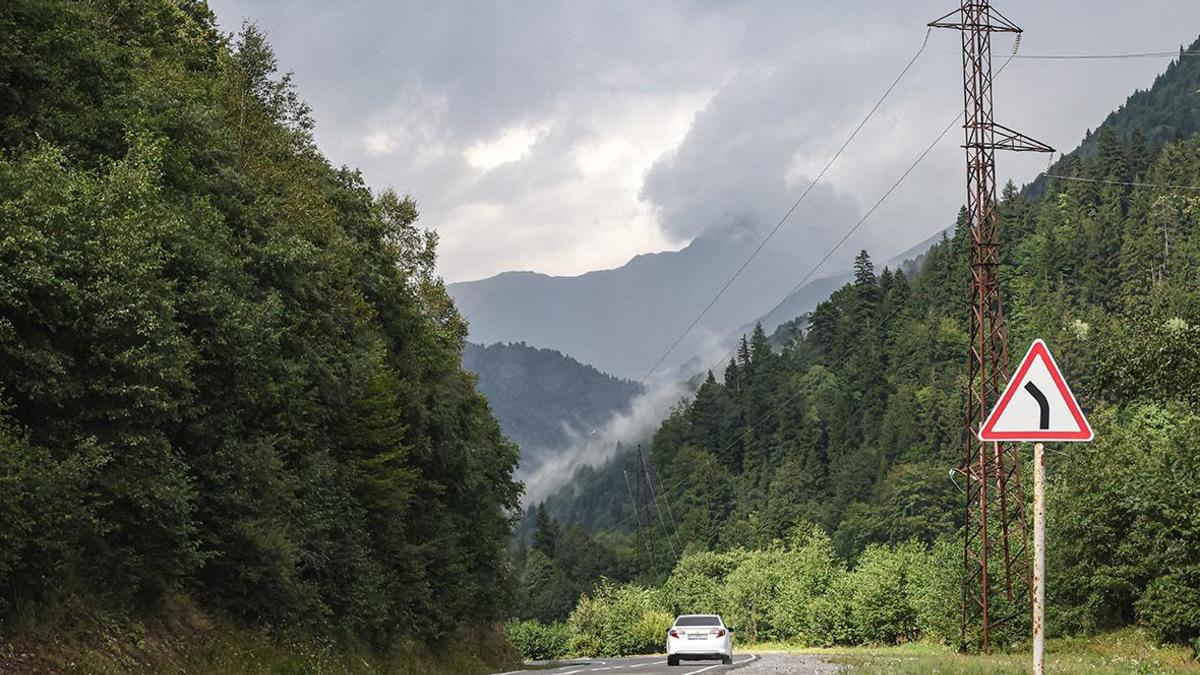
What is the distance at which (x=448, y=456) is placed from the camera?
1978 inches

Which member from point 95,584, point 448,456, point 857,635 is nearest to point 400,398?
point 448,456

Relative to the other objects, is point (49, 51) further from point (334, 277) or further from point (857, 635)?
point (857, 635)

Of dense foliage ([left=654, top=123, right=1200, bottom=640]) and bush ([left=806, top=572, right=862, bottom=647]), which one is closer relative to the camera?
dense foliage ([left=654, top=123, right=1200, bottom=640])

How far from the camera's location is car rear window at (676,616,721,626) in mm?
37094

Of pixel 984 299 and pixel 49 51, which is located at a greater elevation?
pixel 49 51

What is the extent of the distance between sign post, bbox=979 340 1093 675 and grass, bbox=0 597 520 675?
503 inches

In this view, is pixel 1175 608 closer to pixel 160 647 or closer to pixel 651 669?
pixel 651 669

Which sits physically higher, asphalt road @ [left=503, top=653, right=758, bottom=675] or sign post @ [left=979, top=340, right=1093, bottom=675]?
sign post @ [left=979, top=340, right=1093, bottom=675]

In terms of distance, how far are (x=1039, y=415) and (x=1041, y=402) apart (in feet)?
0.37

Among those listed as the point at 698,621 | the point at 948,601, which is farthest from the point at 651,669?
the point at 948,601

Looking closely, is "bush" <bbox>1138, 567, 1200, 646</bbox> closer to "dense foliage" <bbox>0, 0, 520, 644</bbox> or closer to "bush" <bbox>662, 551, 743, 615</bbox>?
"dense foliage" <bbox>0, 0, 520, 644</bbox>

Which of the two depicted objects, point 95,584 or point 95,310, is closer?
point 95,310

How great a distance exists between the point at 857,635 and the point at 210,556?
190 feet

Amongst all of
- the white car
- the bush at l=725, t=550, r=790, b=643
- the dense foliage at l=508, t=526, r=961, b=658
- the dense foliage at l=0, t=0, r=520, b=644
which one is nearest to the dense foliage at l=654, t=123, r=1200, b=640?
the dense foliage at l=508, t=526, r=961, b=658
